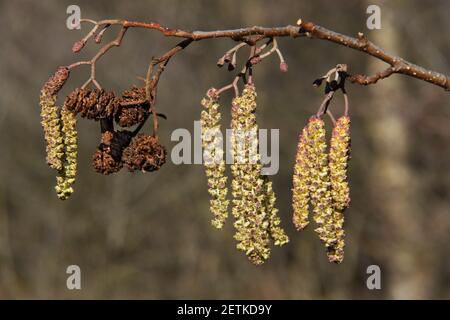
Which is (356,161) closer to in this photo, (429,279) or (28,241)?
(429,279)

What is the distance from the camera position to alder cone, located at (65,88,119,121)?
2379 mm

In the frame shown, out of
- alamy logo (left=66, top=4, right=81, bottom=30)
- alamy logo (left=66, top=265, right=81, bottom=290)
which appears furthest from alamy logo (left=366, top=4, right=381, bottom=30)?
alamy logo (left=66, top=265, right=81, bottom=290)

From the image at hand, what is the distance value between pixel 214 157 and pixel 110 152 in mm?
327

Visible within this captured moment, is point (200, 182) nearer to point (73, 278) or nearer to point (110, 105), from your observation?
point (73, 278)

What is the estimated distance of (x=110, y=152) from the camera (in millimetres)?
2457

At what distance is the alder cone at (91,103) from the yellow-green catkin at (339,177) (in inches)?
26.0

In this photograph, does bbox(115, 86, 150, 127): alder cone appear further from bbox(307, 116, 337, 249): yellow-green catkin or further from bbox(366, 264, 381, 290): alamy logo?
bbox(366, 264, 381, 290): alamy logo

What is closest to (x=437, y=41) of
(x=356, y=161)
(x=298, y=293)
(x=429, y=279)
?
(x=356, y=161)

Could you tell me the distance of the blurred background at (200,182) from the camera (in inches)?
387

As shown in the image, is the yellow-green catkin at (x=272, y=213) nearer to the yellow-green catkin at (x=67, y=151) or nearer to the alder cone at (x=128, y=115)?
the alder cone at (x=128, y=115)

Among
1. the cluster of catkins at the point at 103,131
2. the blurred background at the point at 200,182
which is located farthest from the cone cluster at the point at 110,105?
the blurred background at the point at 200,182

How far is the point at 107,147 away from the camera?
2.45m

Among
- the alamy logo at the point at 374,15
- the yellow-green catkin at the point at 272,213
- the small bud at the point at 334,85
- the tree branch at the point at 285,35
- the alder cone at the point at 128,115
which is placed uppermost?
the alamy logo at the point at 374,15

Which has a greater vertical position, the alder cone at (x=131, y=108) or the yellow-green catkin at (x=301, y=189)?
the alder cone at (x=131, y=108)
